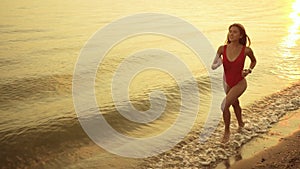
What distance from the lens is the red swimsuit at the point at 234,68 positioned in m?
5.48

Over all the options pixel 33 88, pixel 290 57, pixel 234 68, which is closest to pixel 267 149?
pixel 234 68

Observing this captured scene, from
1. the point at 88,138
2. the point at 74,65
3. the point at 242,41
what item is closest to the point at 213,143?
the point at 242,41

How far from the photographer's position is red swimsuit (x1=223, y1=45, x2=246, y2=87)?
548cm

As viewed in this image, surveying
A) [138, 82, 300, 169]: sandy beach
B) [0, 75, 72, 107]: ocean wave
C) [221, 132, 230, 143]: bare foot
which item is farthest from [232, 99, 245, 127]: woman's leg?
[0, 75, 72, 107]: ocean wave

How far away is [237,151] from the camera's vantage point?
5582 mm

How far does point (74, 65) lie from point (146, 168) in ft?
22.9

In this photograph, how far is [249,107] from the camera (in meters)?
7.88

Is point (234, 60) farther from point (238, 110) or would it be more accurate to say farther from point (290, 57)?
point (290, 57)

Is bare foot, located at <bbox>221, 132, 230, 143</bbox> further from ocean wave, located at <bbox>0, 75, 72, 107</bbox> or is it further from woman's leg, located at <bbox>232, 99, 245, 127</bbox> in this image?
ocean wave, located at <bbox>0, 75, 72, 107</bbox>

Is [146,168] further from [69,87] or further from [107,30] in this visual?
[107,30]

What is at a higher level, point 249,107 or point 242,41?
point 242,41

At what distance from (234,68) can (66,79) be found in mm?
6048

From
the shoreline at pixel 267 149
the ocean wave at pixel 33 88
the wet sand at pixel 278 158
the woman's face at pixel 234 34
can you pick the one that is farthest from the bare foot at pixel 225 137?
the ocean wave at pixel 33 88

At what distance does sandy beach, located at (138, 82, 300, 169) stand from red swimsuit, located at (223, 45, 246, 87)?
1.08 metres
